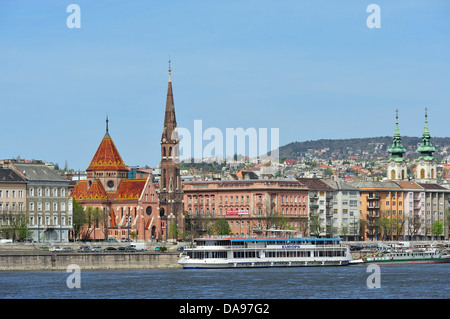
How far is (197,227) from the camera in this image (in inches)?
6722

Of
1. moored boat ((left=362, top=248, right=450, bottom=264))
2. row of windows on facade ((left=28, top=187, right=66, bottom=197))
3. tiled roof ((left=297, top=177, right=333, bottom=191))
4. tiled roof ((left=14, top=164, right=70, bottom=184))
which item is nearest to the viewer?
moored boat ((left=362, top=248, right=450, bottom=264))

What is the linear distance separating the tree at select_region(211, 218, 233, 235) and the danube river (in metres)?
52.4

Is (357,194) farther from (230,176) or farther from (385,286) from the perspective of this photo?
(385,286)

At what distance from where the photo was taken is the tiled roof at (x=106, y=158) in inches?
6949

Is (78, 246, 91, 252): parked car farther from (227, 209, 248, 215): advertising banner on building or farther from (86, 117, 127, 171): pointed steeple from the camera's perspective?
(227, 209, 248, 215): advertising banner on building

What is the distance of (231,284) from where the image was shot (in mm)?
86562

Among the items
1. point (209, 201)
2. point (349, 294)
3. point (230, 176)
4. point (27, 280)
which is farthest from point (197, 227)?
point (349, 294)

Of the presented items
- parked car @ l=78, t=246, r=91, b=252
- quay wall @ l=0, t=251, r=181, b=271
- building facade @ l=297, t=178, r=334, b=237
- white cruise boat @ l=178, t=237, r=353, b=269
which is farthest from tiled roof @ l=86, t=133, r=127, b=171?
quay wall @ l=0, t=251, r=181, b=271

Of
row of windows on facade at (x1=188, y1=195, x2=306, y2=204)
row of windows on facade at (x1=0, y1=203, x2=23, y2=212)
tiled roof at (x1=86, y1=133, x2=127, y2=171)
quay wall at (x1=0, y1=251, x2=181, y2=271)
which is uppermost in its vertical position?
tiled roof at (x1=86, y1=133, x2=127, y2=171)

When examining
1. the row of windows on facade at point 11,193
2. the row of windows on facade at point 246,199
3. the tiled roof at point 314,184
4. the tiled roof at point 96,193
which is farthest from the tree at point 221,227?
the row of windows on facade at point 11,193

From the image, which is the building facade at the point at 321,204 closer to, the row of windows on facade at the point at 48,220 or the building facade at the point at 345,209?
the building facade at the point at 345,209

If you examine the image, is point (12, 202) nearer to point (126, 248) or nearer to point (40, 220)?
point (40, 220)

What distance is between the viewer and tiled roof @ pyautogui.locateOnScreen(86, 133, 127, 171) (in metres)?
176

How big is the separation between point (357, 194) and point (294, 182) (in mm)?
17289
